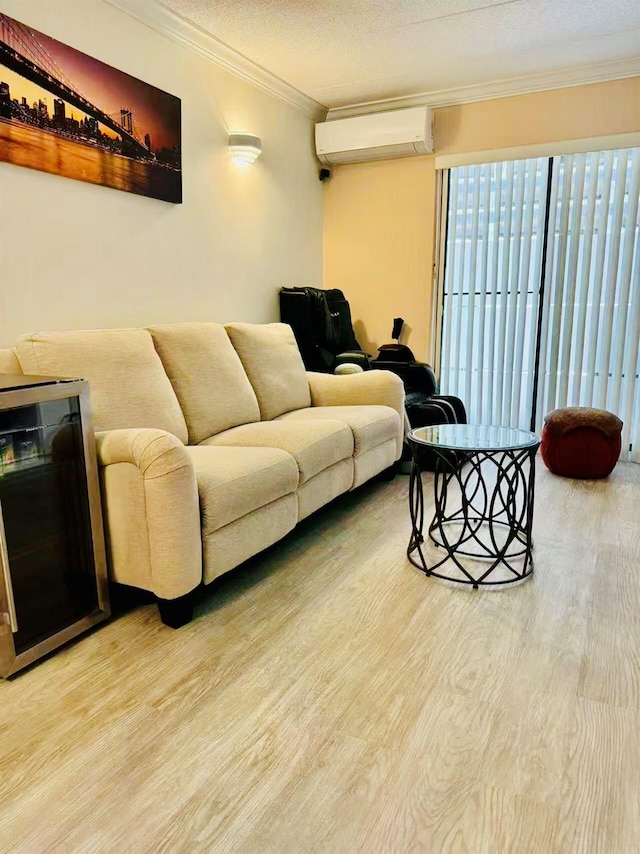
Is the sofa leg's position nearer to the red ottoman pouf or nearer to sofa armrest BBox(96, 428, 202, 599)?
sofa armrest BBox(96, 428, 202, 599)

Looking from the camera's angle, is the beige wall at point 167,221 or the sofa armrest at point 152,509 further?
the beige wall at point 167,221

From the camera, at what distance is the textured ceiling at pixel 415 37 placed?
299 cm

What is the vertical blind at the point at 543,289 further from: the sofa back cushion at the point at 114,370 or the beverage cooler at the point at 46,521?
the beverage cooler at the point at 46,521

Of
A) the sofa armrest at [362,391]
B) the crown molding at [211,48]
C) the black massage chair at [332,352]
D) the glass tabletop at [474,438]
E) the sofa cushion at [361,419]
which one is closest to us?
the glass tabletop at [474,438]

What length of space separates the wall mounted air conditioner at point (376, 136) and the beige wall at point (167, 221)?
17 cm

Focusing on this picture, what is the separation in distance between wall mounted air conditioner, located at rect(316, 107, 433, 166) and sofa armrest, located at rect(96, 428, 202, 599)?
3.27 meters

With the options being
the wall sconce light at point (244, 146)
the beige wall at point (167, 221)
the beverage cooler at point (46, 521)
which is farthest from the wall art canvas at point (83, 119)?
the beverage cooler at point (46, 521)

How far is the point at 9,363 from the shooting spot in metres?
2.23

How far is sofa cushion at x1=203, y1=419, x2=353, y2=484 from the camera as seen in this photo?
258 cm

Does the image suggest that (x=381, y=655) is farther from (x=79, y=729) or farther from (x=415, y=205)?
(x=415, y=205)

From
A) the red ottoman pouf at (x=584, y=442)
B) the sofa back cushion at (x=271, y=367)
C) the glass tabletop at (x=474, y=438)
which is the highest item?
the sofa back cushion at (x=271, y=367)

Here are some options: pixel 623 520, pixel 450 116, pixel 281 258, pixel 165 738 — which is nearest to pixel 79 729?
pixel 165 738

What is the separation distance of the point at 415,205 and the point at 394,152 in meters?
0.41

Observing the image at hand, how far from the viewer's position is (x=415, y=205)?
4.48m
